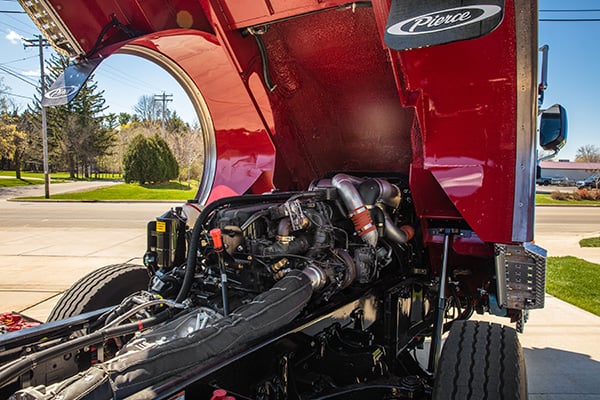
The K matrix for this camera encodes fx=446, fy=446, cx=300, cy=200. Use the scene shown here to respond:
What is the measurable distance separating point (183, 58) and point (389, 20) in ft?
6.20

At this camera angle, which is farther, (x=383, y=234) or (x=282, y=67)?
(x=282, y=67)

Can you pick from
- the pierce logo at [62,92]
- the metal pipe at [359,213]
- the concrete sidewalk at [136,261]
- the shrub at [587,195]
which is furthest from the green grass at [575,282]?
the shrub at [587,195]

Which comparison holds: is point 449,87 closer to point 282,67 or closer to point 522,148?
point 522,148

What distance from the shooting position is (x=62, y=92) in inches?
102

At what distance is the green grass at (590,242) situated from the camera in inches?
405

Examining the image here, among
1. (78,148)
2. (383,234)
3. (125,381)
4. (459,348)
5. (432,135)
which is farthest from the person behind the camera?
(78,148)

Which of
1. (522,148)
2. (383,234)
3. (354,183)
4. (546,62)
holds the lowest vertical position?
(383,234)

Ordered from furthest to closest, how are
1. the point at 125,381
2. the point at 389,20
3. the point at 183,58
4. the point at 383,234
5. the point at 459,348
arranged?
the point at 183,58
the point at 383,234
the point at 459,348
the point at 389,20
the point at 125,381

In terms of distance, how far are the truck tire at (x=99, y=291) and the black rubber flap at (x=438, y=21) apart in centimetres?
221

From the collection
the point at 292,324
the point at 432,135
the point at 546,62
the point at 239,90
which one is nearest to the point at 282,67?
the point at 239,90

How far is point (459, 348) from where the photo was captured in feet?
6.98

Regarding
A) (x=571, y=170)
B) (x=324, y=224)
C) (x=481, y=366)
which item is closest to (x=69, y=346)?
(x=324, y=224)

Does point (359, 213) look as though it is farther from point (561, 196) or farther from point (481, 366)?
point (561, 196)

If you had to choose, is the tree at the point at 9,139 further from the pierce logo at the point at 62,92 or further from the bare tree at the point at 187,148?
the pierce logo at the point at 62,92
